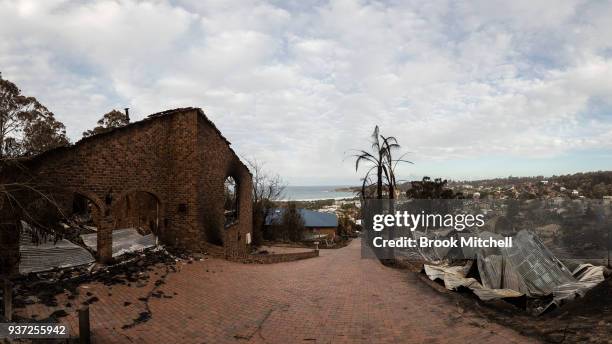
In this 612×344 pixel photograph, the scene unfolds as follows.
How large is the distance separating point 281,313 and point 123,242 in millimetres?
6326

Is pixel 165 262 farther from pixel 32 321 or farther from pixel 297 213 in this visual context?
pixel 297 213

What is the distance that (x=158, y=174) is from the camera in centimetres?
1239

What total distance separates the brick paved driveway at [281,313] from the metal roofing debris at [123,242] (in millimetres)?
1891

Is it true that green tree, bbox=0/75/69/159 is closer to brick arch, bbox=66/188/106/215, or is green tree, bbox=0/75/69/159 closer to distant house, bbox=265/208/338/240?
brick arch, bbox=66/188/106/215

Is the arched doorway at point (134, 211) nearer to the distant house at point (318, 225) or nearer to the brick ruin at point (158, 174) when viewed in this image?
the brick ruin at point (158, 174)

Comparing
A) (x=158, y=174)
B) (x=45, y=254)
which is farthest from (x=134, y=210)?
(x=45, y=254)

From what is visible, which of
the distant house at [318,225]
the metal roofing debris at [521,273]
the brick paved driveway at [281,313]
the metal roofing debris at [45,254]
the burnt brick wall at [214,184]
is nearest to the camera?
the brick paved driveway at [281,313]

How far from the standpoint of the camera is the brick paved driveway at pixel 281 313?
20.9 feet

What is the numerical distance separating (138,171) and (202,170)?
7.92 ft

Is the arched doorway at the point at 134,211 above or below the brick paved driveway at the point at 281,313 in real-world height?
above

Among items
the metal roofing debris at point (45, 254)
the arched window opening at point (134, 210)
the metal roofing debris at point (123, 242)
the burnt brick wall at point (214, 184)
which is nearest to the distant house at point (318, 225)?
the arched window opening at point (134, 210)

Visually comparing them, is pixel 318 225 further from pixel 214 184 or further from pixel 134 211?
pixel 214 184

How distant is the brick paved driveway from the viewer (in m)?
6.36

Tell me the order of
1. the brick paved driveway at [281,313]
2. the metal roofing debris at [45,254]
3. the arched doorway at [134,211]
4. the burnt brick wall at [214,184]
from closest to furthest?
1. the brick paved driveway at [281,313]
2. the metal roofing debris at [45,254]
3. the burnt brick wall at [214,184]
4. the arched doorway at [134,211]
